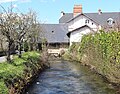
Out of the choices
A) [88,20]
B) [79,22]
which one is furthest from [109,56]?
[79,22]

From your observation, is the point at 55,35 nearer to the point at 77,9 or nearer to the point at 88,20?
the point at 88,20

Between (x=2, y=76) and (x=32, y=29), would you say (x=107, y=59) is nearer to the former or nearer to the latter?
(x=2, y=76)

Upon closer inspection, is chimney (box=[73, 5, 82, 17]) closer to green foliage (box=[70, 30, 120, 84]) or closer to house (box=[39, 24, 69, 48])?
house (box=[39, 24, 69, 48])

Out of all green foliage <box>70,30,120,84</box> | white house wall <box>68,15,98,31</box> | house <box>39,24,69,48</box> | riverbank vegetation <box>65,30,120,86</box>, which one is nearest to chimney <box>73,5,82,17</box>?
white house wall <box>68,15,98,31</box>

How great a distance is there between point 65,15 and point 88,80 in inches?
2318

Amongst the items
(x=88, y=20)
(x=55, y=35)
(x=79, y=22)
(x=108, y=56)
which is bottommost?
(x=108, y=56)

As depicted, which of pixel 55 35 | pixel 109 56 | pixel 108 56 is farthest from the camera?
pixel 55 35

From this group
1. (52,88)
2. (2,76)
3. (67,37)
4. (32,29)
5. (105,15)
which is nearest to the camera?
(2,76)

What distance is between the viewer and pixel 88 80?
22.2m

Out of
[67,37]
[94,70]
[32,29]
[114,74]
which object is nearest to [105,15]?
[67,37]

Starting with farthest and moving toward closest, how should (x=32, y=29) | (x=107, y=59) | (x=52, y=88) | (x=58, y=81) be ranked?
(x=32, y=29)
(x=58, y=81)
(x=107, y=59)
(x=52, y=88)

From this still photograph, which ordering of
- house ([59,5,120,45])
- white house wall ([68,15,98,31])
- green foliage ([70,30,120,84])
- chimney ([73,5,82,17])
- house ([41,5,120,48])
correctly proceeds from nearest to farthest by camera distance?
1. green foliage ([70,30,120,84])
2. house ([41,5,120,48])
3. house ([59,5,120,45])
4. white house wall ([68,15,98,31])
5. chimney ([73,5,82,17])

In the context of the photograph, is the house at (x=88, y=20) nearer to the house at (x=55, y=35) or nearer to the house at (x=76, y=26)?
the house at (x=76, y=26)

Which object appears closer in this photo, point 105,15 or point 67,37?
point 67,37
